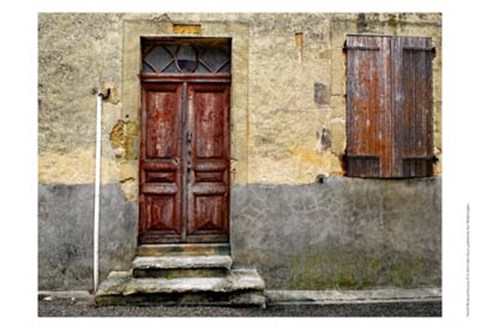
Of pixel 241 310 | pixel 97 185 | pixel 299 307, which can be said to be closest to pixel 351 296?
pixel 299 307

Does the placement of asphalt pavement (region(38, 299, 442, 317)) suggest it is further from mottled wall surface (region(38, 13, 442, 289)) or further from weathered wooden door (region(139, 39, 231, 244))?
weathered wooden door (region(139, 39, 231, 244))

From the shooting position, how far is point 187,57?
5.73 m

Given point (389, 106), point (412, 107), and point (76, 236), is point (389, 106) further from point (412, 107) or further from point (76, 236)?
point (76, 236)

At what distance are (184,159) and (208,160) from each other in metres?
0.25

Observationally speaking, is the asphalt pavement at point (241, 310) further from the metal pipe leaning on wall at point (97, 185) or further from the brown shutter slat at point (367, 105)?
the brown shutter slat at point (367, 105)

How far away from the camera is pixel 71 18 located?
5.48 m

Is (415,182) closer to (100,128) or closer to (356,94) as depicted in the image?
(356,94)

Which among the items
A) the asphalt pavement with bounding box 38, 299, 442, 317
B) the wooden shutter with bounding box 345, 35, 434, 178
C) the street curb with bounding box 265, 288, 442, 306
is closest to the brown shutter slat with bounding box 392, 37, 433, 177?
the wooden shutter with bounding box 345, 35, 434, 178

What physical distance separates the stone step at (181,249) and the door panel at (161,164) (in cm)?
10

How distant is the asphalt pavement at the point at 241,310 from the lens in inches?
190

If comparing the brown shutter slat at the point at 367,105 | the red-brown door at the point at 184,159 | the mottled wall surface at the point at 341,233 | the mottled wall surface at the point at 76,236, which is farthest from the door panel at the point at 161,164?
the brown shutter slat at the point at 367,105

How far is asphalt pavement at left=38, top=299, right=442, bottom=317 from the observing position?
4.82 metres

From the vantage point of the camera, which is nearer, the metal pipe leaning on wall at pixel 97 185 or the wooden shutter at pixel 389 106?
the metal pipe leaning on wall at pixel 97 185

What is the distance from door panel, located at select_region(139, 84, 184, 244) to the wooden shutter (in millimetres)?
1772
